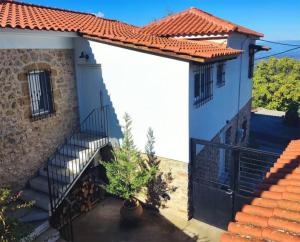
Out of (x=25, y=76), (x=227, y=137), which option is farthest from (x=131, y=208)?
(x=227, y=137)

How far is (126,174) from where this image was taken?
9.09 m

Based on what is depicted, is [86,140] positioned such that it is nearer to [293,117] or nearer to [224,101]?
[224,101]

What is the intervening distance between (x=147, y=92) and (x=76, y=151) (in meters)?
3.08

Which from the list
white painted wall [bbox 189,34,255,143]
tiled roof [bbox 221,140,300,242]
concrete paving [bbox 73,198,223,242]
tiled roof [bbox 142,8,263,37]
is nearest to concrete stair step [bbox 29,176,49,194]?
concrete paving [bbox 73,198,223,242]

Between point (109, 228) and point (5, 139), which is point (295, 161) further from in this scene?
point (5, 139)

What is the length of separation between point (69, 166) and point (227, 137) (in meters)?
→ 8.04

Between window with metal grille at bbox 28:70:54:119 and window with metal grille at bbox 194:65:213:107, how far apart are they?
4.61m

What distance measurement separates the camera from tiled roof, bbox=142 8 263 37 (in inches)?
443

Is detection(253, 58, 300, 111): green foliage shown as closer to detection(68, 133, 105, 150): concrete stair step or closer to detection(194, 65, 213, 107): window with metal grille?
detection(194, 65, 213, 107): window with metal grille

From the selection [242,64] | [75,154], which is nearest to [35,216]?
[75,154]

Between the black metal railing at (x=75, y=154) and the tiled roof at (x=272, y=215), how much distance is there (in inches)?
232

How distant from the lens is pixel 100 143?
390 inches

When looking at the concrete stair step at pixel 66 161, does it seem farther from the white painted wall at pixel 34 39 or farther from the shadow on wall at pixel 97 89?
the white painted wall at pixel 34 39

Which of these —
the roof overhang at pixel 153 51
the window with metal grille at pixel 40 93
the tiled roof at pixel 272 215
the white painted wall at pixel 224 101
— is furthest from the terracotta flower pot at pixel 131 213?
the tiled roof at pixel 272 215
